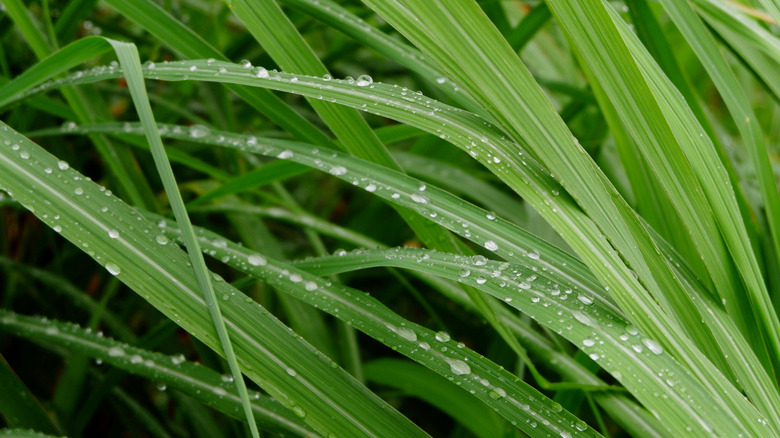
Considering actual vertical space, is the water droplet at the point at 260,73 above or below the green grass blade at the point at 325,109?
below

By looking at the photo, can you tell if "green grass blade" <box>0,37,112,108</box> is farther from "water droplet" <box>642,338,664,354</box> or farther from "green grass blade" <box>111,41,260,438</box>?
"water droplet" <box>642,338,664,354</box>

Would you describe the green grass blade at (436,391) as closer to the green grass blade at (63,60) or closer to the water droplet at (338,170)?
the water droplet at (338,170)

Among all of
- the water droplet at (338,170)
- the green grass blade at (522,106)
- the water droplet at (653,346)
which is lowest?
the water droplet at (653,346)

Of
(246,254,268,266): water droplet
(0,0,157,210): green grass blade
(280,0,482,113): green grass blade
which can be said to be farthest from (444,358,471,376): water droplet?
(0,0,157,210): green grass blade

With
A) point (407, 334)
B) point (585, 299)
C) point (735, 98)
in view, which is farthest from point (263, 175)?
point (735, 98)

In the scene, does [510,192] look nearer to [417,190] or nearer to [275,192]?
[275,192]

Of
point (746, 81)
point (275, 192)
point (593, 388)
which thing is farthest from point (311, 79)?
point (746, 81)

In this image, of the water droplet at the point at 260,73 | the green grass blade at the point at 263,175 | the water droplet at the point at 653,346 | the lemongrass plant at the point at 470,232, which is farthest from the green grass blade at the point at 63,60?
the water droplet at the point at 653,346
